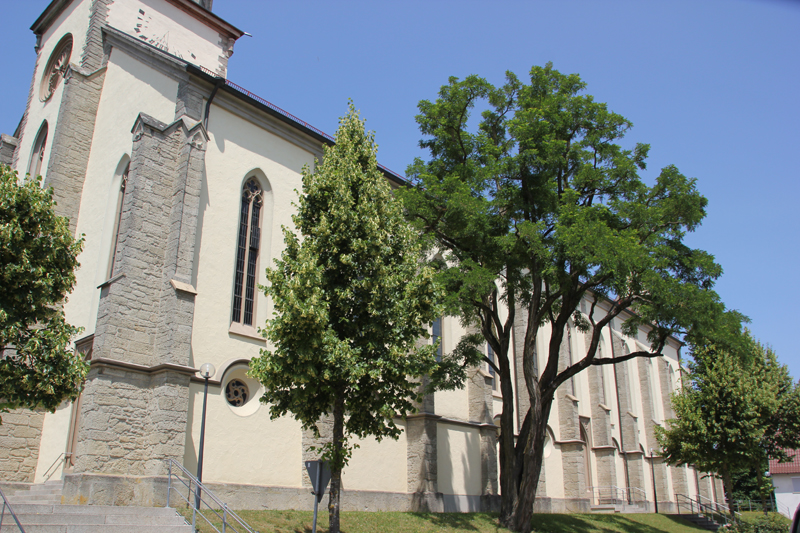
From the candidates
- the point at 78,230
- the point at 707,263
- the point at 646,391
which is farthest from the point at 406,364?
the point at 646,391

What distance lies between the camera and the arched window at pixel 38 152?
19.7 m

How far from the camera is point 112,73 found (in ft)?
60.1

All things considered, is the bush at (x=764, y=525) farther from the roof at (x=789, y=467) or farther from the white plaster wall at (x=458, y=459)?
the roof at (x=789, y=467)

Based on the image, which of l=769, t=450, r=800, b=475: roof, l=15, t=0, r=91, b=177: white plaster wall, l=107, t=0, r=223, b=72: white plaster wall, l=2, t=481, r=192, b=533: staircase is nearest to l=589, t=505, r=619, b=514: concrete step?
l=769, t=450, r=800, b=475: roof

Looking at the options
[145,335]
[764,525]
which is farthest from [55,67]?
[764,525]

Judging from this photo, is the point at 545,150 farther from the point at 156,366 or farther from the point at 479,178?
the point at 156,366

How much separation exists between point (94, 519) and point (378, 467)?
9.28 m

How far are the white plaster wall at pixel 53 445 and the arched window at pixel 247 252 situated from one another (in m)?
4.67

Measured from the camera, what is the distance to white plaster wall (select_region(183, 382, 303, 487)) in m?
14.5

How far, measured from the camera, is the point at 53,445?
14922 millimetres

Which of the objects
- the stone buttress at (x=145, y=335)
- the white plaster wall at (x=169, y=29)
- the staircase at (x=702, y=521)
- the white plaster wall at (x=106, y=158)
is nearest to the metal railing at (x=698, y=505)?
the staircase at (x=702, y=521)

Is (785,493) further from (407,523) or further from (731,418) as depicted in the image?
(407,523)

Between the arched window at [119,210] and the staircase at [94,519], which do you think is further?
the arched window at [119,210]

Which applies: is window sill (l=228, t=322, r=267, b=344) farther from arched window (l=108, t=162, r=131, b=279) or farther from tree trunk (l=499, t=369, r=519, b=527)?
tree trunk (l=499, t=369, r=519, b=527)
